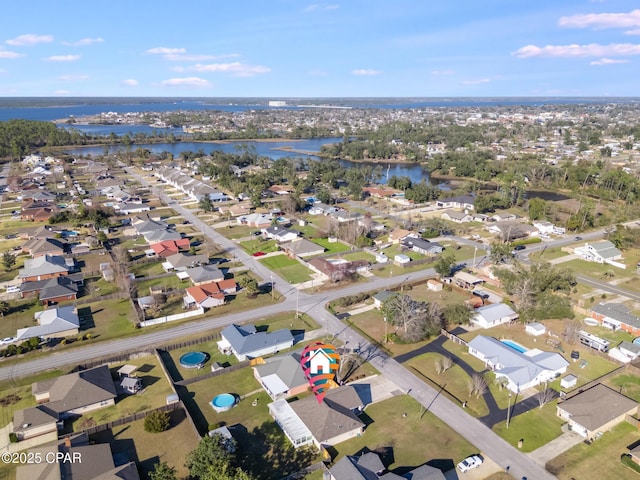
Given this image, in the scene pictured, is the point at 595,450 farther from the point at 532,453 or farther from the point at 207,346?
the point at 207,346

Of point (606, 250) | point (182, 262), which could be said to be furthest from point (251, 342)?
point (606, 250)

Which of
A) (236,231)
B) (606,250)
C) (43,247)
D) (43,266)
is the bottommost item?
(606,250)

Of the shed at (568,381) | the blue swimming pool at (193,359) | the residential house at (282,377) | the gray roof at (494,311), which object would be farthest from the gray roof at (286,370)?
the shed at (568,381)

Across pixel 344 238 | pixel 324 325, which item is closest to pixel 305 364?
pixel 324 325

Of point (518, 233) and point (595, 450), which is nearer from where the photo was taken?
point (595, 450)

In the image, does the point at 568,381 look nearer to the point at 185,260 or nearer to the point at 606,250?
the point at 606,250
